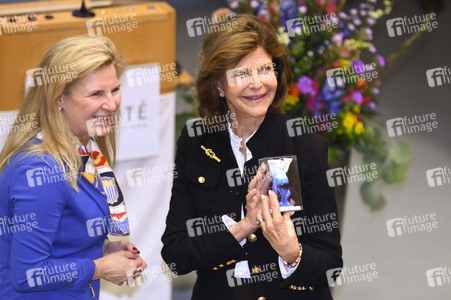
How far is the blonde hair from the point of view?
8.11 ft

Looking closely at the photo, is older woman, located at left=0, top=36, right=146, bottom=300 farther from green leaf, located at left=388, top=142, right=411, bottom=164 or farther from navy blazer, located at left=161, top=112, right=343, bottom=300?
green leaf, located at left=388, top=142, right=411, bottom=164

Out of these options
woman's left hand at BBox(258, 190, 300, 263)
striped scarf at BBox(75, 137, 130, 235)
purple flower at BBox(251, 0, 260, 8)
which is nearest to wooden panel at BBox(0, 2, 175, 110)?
purple flower at BBox(251, 0, 260, 8)

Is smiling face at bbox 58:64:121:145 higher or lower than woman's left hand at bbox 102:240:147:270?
higher

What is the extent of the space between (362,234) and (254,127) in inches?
103

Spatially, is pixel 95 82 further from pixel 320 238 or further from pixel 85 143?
pixel 320 238

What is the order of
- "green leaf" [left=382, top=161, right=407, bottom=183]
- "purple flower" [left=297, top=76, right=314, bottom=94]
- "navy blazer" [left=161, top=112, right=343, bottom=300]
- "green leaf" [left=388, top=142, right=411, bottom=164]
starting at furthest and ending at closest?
"green leaf" [left=382, top=161, right=407, bottom=183], "green leaf" [left=388, top=142, right=411, bottom=164], "purple flower" [left=297, top=76, right=314, bottom=94], "navy blazer" [left=161, top=112, right=343, bottom=300]

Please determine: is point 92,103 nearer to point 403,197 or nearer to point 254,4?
point 254,4

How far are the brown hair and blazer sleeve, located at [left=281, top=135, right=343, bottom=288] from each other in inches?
10.2

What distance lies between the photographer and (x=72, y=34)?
11.7ft

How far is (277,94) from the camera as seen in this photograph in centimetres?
278

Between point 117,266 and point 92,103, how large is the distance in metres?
0.58

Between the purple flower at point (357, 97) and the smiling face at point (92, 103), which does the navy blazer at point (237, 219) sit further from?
the purple flower at point (357, 97)

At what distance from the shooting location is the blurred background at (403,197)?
4641 mm

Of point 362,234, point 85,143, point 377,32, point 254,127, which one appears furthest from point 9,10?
point 377,32
